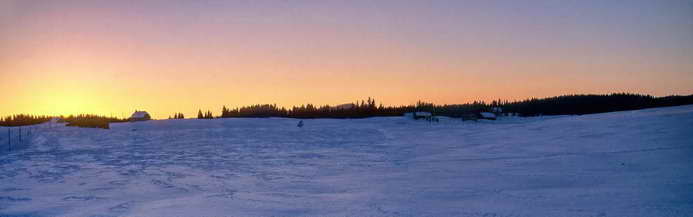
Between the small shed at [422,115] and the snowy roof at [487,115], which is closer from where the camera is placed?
the small shed at [422,115]

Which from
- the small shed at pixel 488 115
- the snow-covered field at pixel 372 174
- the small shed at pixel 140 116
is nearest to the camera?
the snow-covered field at pixel 372 174

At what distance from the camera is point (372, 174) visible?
6.90 meters

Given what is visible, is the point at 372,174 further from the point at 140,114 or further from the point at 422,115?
the point at 140,114

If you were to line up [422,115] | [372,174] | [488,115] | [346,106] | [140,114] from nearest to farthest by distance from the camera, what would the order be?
[372,174] → [422,115] → [488,115] → [140,114] → [346,106]

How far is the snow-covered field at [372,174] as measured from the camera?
455 cm

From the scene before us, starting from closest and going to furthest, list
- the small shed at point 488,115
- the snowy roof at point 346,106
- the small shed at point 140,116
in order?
the small shed at point 488,115
the small shed at point 140,116
the snowy roof at point 346,106

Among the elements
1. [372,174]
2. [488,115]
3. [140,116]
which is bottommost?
[372,174]

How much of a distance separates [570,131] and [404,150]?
3422 mm

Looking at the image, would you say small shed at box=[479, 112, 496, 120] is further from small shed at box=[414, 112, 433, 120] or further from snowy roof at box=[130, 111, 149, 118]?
snowy roof at box=[130, 111, 149, 118]

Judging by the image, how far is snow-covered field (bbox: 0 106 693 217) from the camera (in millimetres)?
4551

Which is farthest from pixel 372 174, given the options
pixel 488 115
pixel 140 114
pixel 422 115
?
pixel 140 114

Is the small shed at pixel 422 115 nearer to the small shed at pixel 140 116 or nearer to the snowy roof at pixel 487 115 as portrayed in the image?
the snowy roof at pixel 487 115

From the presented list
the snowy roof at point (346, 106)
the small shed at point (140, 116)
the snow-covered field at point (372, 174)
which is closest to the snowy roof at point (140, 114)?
the small shed at point (140, 116)

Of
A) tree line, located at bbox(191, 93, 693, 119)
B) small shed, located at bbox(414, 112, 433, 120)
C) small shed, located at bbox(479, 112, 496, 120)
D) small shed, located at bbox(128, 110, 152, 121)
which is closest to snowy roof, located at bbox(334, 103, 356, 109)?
tree line, located at bbox(191, 93, 693, 119)
